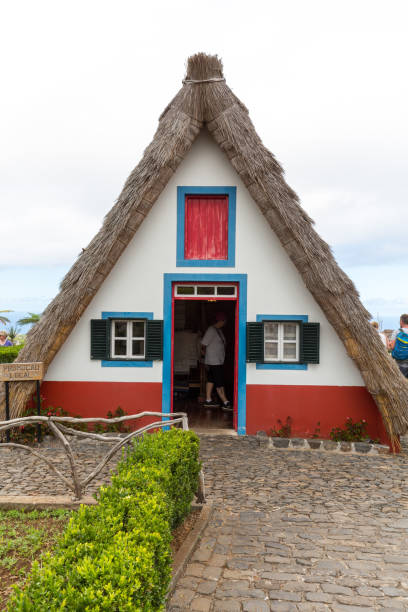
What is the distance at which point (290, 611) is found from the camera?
351cm

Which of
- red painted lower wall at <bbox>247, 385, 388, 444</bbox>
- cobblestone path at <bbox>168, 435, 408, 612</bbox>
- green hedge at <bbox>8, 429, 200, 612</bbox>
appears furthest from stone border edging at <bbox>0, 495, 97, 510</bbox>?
red painted lower wall at <bbox>247, 385, 388, 444</bbox>

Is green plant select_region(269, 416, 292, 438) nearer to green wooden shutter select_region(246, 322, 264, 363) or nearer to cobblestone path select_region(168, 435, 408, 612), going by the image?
cobblestone path select_region(168, 435, 408, 612)

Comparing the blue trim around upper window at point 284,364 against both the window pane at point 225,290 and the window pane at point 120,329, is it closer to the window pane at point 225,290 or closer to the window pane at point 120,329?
the window pane at point 225,290

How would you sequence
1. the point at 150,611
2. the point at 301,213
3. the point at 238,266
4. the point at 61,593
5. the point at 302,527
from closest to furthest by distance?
the point at 61,593, the point at 150,611, the point at 302,527, the point at 301,213, the point at 238,266

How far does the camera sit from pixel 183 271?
353 inches

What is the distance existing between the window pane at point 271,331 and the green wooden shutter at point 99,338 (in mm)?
3021

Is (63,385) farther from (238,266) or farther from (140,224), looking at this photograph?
(238,266)

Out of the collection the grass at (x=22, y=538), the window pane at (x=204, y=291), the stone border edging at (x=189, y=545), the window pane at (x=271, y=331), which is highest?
the window pane at (x=204, y=291)

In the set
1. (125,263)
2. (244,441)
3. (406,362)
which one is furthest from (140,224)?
(406,362)

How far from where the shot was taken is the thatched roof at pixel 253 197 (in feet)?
26.7

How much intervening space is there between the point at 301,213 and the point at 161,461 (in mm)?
5492

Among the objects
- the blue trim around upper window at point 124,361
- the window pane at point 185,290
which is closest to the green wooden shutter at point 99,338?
the blue trim around upper window at point 124,361

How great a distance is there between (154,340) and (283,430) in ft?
9.57

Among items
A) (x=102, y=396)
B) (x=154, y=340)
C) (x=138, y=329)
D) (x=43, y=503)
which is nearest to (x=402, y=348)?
(x=154, y=340)
